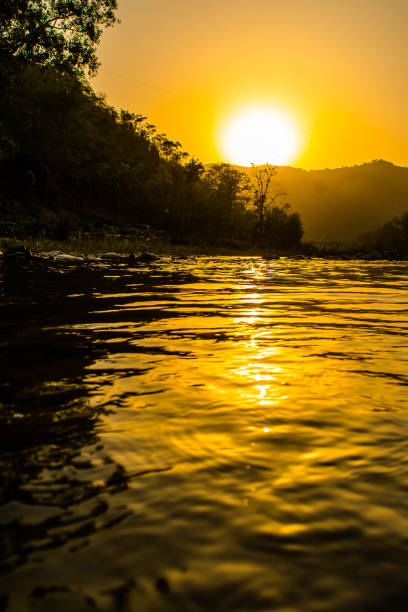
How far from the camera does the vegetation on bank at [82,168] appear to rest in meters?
24.0

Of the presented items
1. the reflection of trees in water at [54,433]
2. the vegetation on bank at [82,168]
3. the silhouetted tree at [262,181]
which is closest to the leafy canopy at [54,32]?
the vegetation on bank at [82,168]

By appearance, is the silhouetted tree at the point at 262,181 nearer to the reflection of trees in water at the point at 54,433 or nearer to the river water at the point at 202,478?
the reflection of trees in water at the point at 54,433

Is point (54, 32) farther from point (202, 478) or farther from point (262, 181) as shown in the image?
point (262, 181)

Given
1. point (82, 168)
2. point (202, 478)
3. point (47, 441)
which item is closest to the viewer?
point (202, 478)

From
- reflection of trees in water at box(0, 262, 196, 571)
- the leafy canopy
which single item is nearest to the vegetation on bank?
the leafy canopy

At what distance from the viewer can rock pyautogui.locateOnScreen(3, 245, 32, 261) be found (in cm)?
1589

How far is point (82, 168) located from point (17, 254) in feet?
155

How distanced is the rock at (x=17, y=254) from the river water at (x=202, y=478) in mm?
13378

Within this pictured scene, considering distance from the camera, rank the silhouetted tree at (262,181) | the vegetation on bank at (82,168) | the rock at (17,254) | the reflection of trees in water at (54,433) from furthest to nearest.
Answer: the silhouetted tree at (262,181)
the vegetation on bank at (82,168)
the rock at (17,254)
the reflection of trees in water at (54,433)

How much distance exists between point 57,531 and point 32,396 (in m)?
1.24

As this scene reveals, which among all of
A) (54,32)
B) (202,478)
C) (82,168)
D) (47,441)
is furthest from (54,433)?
(82,168)

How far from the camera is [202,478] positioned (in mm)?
1513

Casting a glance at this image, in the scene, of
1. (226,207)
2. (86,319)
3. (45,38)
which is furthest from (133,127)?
(86,319)

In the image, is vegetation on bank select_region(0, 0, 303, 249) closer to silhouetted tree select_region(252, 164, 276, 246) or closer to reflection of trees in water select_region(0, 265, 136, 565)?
silhouetted tree select_region(252, 164, 276, 246)
